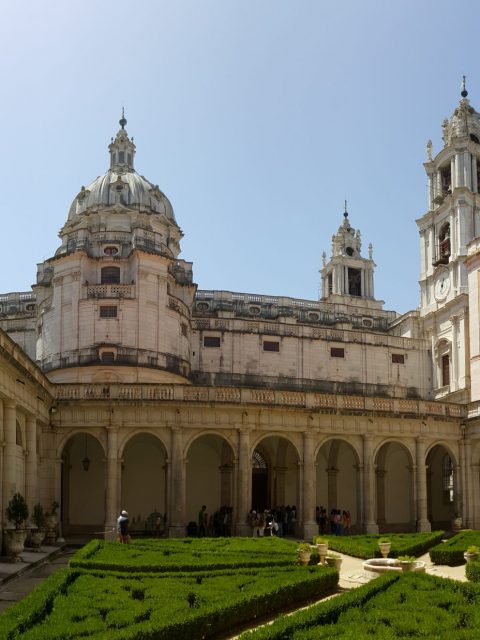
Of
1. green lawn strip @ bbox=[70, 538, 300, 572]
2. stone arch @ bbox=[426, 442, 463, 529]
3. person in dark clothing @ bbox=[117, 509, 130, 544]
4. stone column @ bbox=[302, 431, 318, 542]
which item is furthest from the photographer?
stone arch @ bbox=[426, 442, 463, 529]

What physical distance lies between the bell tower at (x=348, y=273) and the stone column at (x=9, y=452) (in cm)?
5670

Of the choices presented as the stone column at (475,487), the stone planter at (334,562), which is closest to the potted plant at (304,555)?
the stone planter at (334,562)

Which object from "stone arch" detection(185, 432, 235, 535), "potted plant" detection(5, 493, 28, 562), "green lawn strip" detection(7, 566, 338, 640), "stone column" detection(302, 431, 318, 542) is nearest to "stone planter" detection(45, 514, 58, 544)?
"potted plant" detection(5, 493, 28, 562)

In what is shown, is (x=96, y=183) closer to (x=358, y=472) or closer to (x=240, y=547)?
(x=358, y=472)

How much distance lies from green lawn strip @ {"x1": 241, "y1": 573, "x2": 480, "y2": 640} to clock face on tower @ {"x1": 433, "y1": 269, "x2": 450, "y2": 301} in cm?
4334

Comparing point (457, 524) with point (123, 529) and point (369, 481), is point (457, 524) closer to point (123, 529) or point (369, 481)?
point (369, 481)

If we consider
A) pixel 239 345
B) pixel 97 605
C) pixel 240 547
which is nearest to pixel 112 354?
pixel 239 345

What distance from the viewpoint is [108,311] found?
54.2 meters

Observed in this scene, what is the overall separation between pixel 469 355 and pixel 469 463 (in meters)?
12.5

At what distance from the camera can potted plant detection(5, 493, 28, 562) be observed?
1103 inches

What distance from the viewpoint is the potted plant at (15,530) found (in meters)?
28.0

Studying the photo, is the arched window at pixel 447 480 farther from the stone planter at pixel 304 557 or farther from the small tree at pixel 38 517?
the stone planter at pixel 304 557

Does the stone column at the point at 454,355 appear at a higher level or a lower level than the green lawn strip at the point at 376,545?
higher

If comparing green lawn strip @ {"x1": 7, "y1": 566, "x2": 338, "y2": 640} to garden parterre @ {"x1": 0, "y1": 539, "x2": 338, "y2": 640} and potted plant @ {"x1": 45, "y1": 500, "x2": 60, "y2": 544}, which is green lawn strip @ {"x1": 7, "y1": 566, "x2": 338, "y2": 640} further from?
potted plant @ {"x1": 45, "y1": 500, "x2": 60, "y2": 544}
